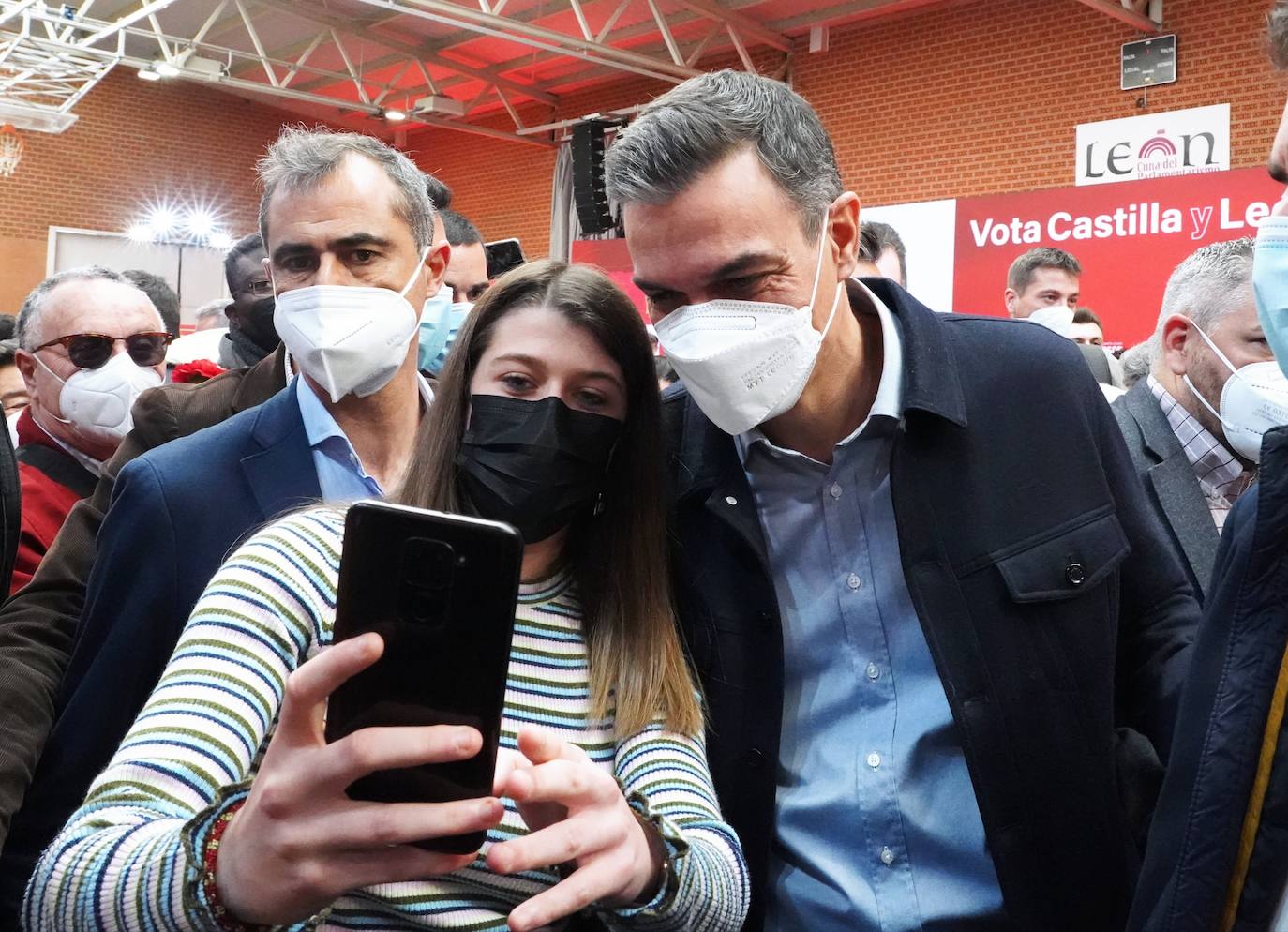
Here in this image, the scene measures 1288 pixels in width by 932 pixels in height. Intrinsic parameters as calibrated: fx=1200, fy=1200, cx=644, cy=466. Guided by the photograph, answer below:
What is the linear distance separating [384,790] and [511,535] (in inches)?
8.9

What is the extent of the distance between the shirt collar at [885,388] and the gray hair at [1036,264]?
14.5ft

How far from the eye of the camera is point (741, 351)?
5.30ft

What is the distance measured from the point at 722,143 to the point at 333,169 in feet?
2.97

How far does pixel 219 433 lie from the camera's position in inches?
73.1

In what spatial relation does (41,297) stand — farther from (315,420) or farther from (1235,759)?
(1235,759)

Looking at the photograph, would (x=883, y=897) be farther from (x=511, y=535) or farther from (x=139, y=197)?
(x=139, y=197)

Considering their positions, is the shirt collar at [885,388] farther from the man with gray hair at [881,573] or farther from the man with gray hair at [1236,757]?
the man with gray hair at [1236,757]

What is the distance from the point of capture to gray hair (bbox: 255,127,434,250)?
2207 millimetres

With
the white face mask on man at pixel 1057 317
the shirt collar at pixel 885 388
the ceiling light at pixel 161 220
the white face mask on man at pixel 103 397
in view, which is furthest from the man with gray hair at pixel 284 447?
the ceiling light at pixel 161 220

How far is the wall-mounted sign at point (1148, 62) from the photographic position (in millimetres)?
9859

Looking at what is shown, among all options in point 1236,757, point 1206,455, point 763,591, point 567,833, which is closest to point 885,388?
point 763,591

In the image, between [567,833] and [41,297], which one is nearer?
[567,833]

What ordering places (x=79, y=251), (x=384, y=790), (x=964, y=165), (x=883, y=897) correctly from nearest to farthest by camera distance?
(x=384, y=790), (x=883, y=897), (x=964, y=165), (x=79, y=251)

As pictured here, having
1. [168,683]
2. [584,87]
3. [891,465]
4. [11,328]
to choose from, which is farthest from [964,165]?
[168,683]
